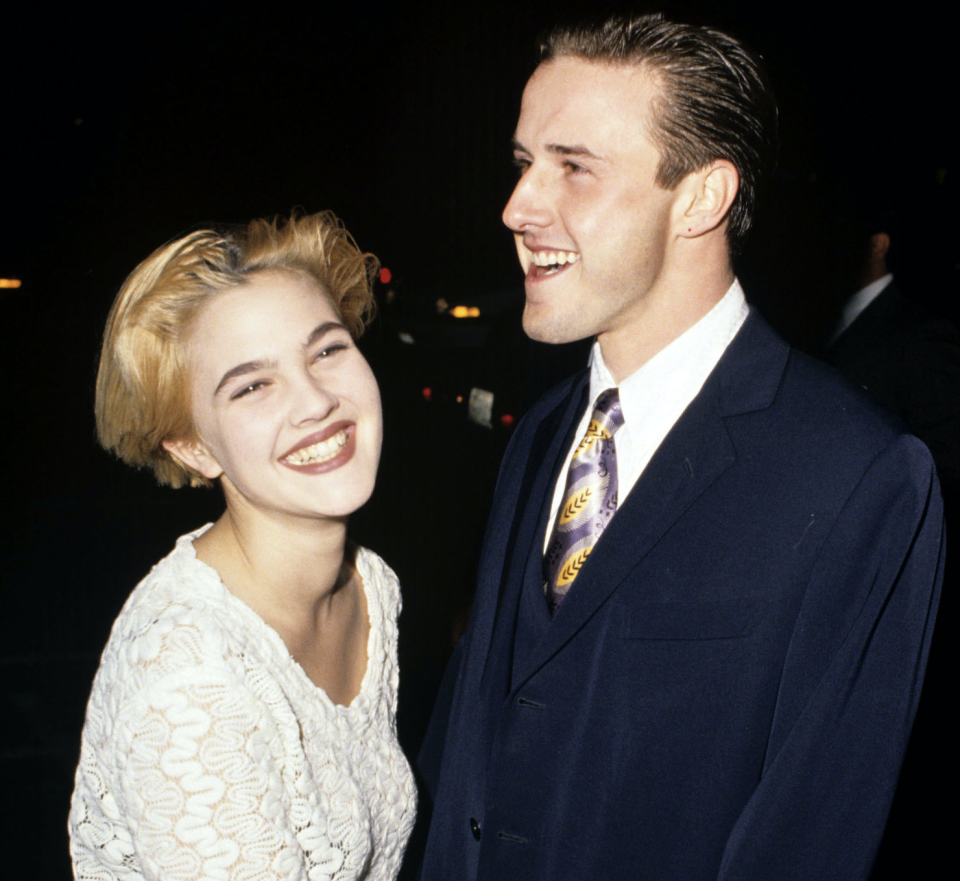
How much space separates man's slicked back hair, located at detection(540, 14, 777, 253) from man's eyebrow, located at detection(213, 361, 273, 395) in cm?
89

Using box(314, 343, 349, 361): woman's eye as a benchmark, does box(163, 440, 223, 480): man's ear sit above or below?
below

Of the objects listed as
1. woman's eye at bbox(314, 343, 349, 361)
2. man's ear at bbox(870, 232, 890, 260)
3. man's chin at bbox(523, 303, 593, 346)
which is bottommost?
woman's eye at bbox(314, 343, 349, 361)

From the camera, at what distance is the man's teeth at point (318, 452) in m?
1.72

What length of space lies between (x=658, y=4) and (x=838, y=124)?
549 cm

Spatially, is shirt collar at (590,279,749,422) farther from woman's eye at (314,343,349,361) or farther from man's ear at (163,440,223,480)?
man's ear at (163,440,223,480)

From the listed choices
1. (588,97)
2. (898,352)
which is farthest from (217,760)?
(898,352)

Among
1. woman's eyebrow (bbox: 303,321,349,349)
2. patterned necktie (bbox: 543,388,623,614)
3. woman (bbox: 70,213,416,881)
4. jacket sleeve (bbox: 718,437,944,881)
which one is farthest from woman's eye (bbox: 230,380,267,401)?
jacket sleeve (bbox: 718,437,944,881)

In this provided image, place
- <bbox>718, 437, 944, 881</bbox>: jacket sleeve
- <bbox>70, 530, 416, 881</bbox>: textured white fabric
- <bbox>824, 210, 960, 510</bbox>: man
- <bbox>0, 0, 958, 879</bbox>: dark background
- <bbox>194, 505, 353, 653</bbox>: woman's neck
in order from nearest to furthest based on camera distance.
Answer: <bbox>718, 437, 944, 881</bbox>: jacket sleeve
<bbox>70, 530, 416, 881</bbox>: textured white fabric
<bbox>194, 505, 353, 653</bbox>: woman's neck
<bbox>824, 210, 960, 510</bbox>: man
<bbox>0, 0, 958, 879</bbox>: dark background

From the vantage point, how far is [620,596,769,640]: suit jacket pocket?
1.32 metres

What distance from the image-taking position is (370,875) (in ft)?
6.17

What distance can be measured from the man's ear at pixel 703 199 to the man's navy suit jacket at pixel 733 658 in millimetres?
232

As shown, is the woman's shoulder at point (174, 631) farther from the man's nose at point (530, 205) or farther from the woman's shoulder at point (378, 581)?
the man's nose at point (530, 205)

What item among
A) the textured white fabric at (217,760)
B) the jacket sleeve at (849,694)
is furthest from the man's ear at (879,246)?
the textured white fabric at (217,760)

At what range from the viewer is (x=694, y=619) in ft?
4.48
